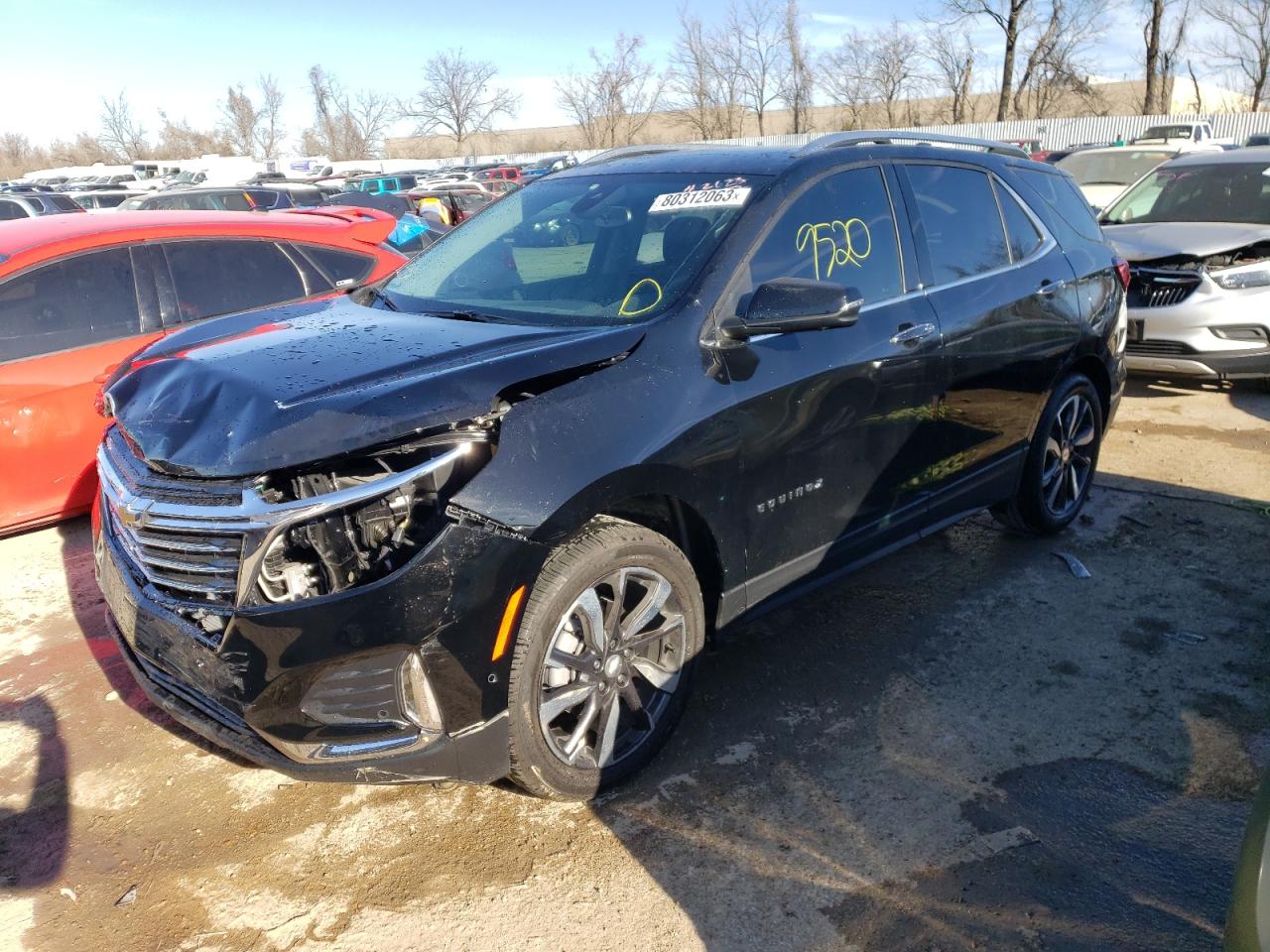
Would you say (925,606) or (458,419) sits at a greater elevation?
(458,419)

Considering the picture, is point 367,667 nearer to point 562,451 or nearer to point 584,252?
point 562,451

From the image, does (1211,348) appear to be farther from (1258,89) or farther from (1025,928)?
(1258,89)

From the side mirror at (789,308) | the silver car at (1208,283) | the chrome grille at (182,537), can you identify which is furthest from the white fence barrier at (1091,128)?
the chrome grille at (182,537)

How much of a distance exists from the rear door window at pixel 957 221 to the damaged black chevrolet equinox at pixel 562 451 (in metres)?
0.02

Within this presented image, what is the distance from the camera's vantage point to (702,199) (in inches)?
137

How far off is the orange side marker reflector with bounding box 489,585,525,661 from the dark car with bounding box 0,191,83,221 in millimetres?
17539

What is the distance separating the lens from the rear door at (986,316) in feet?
13.1

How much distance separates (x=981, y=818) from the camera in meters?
2.94

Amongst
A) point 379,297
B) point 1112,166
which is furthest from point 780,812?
point 1112,166

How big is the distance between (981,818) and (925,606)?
4.88ft

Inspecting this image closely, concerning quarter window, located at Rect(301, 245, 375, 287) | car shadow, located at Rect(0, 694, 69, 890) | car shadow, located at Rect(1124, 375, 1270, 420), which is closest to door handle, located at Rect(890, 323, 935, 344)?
car shadow, located at Rect(0, 694, 69, 890)

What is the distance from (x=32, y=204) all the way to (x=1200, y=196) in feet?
65.9

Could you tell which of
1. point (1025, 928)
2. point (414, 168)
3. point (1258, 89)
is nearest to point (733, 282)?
point (1025, 928)

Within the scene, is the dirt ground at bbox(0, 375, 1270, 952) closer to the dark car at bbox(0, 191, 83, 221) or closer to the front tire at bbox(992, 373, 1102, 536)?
the front tire at bbox(992, 373, 1102, 536)
